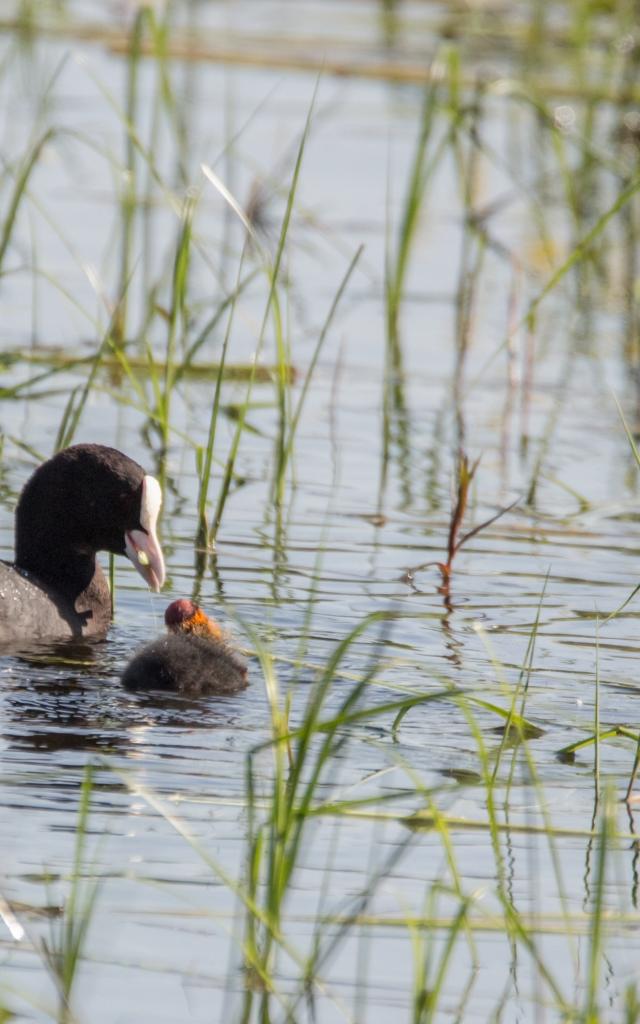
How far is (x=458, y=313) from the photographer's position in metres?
9.76

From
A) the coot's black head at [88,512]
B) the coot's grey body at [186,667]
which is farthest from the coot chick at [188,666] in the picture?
the coot's black head at [88,512]

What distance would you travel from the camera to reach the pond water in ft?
12.0

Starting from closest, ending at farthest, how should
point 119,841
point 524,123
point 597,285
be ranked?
point 119,841 → point 597,285 → point 524,123

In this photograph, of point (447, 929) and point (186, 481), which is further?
point (186, 481)

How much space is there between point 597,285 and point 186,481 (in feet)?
13.8

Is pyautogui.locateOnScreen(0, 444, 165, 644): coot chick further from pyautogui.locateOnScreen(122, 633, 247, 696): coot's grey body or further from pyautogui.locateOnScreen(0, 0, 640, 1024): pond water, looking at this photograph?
pyautogui.locateOnScreen(122, 633, 247, 696): coot's grey body

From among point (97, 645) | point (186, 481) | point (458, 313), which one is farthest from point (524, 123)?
point (97, 645)

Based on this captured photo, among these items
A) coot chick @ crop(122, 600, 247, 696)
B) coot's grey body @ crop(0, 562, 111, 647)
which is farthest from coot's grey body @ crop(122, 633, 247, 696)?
coot's grey body @ crop(0, 562, 111, 647)

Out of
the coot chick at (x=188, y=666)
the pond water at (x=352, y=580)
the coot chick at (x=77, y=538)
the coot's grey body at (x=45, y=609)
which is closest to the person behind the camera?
the pond water at (x=352, y=580)

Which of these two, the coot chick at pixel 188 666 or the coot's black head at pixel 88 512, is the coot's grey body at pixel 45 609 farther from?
the coot chick at pixel 188 666

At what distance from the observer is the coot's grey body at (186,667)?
17.2 ft

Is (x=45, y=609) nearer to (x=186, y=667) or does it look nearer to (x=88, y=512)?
(x=88, y=512)

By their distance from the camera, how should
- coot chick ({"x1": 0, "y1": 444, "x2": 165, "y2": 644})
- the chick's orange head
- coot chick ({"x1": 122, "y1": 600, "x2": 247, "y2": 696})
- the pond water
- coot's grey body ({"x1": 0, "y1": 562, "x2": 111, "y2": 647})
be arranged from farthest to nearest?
coot chick ({"x1": 0, "y1": 444, "x2": 165, "y2": 644}) < coot's grey body ({"x1": 0, "y1": 562, "x2": 111, "y2": 647}) < the chick's orange head < coot chick ({"x1": 122, "y1": 600, "x2": 247, "y2": 696}) < the pond water

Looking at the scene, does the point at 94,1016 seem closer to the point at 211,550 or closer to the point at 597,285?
the point at 211,550
